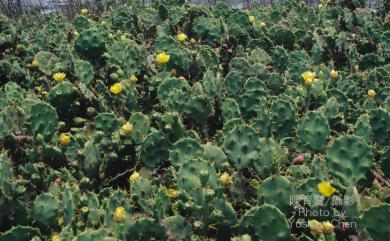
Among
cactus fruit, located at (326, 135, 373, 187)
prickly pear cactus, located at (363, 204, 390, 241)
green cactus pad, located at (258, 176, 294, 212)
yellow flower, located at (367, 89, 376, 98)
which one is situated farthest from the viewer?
yellow flower, located at (367, 89, 376, 98)

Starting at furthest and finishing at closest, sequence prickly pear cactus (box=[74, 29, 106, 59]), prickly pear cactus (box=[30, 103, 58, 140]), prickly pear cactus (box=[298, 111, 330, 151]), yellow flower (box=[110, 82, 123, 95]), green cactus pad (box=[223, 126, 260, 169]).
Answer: prickly pear cactus (box=[74, 29, 106, 59]) < yellow flower (box=[110, 82, 123, 95]) < prickly pear cactus (box=[30, 103, 58, 140]) < prickly pear cactus (box=[298, 111, 330, 151]) < green cactus pad (box=[223, 126, 260, 169])

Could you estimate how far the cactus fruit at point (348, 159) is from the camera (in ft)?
9.95

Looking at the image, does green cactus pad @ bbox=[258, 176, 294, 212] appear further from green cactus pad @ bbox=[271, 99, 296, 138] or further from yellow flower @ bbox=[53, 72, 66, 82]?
yellow flower @ bbox=[53, 72, 66, 82]

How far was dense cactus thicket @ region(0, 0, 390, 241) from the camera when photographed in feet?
9.57

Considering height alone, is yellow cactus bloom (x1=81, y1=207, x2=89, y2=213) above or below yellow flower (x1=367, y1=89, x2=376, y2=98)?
below

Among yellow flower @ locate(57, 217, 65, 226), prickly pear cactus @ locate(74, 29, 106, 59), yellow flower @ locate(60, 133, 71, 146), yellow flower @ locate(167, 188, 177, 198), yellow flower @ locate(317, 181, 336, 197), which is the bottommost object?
yellow flower @ locate(57, 217, 65, 226)

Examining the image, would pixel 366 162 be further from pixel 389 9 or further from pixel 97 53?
pixel 389 9

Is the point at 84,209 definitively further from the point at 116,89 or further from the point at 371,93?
the point at 371,93

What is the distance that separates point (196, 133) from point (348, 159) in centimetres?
118

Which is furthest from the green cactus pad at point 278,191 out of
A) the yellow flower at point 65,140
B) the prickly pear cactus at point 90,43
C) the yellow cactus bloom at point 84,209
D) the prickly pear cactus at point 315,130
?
the prickly pear cactus at point 90,43

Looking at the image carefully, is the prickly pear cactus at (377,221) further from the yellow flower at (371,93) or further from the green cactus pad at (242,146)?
the yellow flower at (371,93)

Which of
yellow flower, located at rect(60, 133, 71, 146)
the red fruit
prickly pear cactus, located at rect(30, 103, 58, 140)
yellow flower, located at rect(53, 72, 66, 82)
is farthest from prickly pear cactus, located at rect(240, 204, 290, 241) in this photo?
yellow flower, located at rect(53, 72, 66, 82)

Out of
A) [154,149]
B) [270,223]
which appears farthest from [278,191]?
[154,149]

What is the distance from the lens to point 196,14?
19.3 ft
